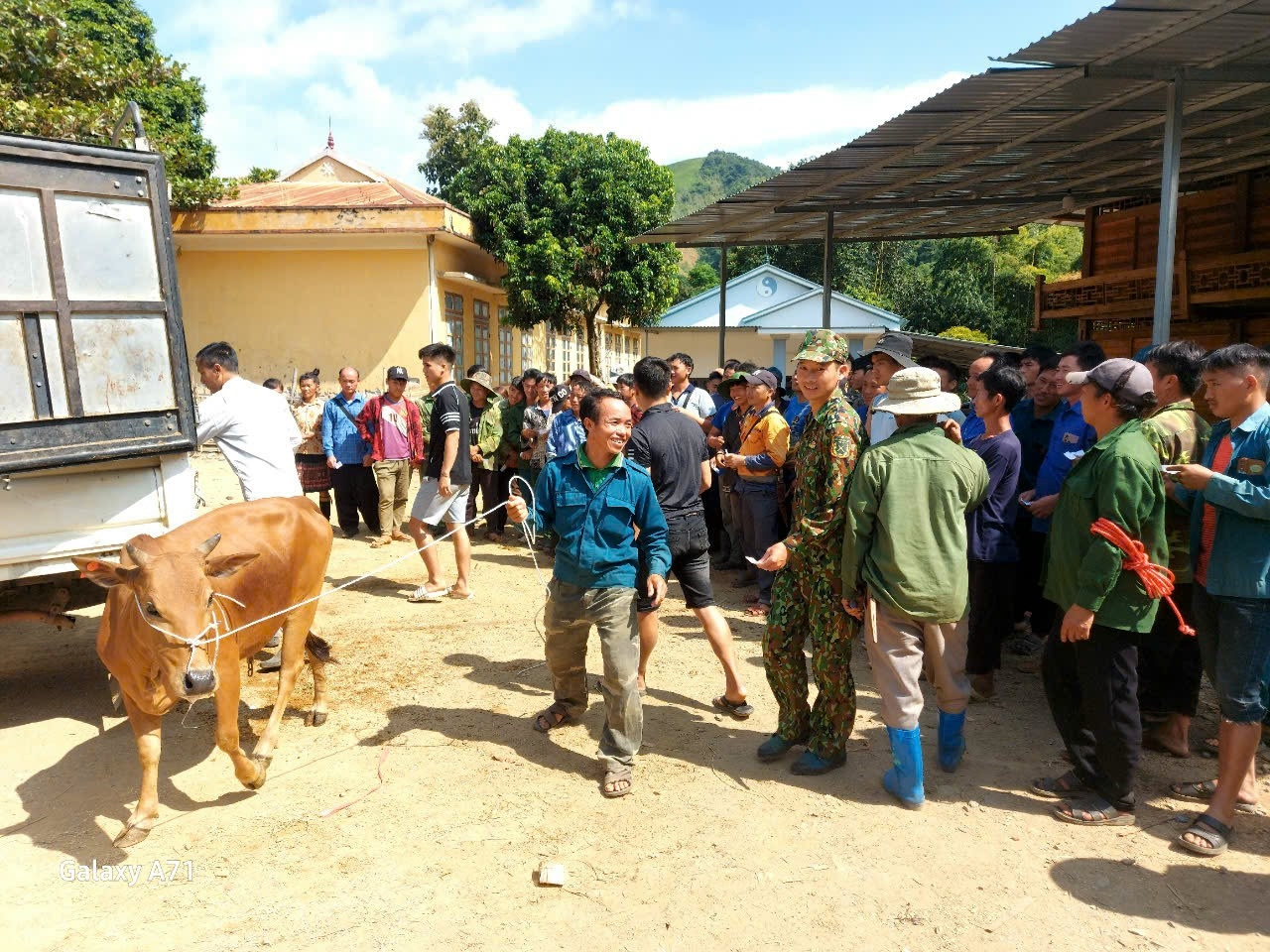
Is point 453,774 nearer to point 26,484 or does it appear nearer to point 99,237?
point 26,484

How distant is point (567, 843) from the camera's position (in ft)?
11.9

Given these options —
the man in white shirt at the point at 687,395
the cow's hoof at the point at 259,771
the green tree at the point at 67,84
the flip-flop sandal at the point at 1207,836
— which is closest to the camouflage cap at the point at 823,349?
the flip-flop sandal at the point at 1207,836

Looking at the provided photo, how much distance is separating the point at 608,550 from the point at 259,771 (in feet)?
6.44

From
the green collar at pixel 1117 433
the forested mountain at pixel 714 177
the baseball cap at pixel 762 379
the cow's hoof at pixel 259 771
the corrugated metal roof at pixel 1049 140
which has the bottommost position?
the cow's hoof at pixel 259 771

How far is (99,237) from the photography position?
170 inches

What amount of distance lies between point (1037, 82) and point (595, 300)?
15.7 m

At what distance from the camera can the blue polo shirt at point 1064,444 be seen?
4.95 m

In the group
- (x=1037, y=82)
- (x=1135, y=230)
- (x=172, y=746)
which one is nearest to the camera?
→ (x=172, y=746)

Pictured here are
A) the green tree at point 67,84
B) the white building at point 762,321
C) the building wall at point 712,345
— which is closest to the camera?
the green tree at point 67,84

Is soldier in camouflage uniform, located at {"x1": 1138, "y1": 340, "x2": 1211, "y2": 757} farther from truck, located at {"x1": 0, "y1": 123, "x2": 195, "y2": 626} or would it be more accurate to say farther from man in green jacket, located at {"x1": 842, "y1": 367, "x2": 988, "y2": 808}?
truck, located at {"x1": 0, "y1": 123, "x2": 195, "y2": 626}

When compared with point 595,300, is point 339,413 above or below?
below

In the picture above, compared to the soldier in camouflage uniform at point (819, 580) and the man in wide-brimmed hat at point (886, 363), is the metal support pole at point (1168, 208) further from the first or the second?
the soldier in camouflage uniform at point (819, 580)

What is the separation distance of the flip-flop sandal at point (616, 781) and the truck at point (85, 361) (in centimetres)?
271

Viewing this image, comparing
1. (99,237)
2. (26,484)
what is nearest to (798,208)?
(99,237)
